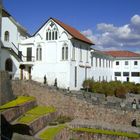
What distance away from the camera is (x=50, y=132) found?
101 ft

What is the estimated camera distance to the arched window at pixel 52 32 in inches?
1944

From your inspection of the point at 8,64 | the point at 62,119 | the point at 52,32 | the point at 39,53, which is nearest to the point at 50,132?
the point at 62,119

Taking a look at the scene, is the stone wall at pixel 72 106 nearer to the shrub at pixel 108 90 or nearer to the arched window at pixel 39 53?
the arched window at pixel 39 53

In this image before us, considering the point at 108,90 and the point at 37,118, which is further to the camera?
the point at 108,90

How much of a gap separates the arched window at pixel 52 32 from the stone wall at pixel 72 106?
405 inches

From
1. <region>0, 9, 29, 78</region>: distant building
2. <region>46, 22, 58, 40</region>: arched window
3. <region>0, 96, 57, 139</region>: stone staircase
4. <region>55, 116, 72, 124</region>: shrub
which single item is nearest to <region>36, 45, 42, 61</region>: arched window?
<region>46, 22, 58, 40</region>: arched window

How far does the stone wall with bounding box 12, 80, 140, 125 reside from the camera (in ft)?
116

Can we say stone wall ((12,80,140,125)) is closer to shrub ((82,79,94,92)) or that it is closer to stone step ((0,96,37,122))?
stone step ((0,96,37,122))

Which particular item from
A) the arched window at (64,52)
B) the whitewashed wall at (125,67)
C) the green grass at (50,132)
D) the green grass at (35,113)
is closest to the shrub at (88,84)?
the arched window at (64,52)

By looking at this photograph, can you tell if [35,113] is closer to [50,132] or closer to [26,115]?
[26,115]

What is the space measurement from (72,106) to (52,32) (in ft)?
47.9

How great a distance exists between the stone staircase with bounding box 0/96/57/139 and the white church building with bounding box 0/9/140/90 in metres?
9.70

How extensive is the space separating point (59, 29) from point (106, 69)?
20.2 metres

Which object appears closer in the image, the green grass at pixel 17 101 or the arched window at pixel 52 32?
the green grass at pixel 17 101
